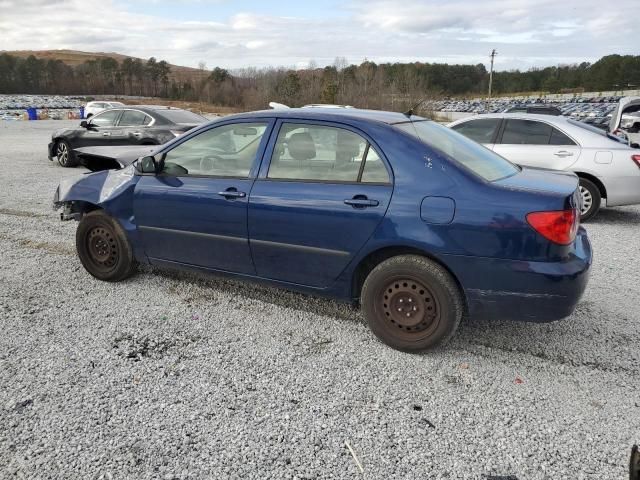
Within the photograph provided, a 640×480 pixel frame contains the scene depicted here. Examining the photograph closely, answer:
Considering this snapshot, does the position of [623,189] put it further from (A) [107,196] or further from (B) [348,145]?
(A) [107,196]

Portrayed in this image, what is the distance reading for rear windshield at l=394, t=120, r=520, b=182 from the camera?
356 centimetres

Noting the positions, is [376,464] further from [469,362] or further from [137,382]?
[137,382]

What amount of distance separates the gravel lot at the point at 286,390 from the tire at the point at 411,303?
0.16m

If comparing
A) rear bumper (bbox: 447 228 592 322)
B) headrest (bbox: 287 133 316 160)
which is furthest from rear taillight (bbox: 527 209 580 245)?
headrest (bbox: 287 133 316 160)

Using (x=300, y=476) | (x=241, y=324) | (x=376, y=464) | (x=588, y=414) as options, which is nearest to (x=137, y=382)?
(x=241, y=324)

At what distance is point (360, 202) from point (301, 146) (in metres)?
0.72

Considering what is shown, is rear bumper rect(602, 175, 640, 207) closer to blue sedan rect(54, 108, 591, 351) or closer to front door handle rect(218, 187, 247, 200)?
blue sedan rect(54, 108, 591, 351)

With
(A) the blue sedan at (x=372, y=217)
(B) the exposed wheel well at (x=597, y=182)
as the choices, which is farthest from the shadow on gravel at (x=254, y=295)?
(B) the exposed wheel well at (x=597, y=182)

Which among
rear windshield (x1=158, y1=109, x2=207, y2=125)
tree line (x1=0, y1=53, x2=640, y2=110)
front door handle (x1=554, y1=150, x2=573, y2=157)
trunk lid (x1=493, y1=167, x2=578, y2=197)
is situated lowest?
front door handle (x1=554, y1=150, x2=573, y2=157)

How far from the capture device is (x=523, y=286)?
10.4ft

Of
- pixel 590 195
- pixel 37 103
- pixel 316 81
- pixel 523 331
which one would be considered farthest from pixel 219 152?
pixel 37 103

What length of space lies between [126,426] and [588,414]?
2.59m

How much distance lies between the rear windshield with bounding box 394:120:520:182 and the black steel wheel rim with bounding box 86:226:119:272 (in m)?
2.83

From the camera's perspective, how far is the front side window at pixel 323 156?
3.54 m
